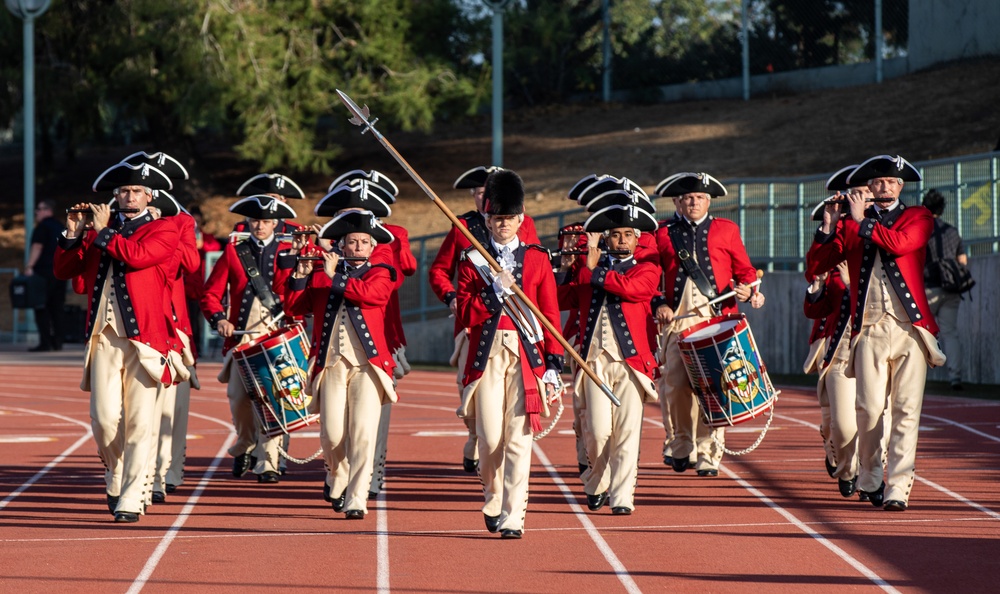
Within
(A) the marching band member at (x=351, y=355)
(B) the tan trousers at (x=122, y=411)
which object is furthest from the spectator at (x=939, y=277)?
(B) the tan trousers at (x=122, y=411)

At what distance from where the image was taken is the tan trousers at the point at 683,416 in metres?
10.9

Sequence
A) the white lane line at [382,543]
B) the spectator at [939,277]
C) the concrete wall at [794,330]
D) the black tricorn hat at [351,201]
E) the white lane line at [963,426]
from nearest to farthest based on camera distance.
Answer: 1. the white lane line at [382,543]
2. the black tricorn hat at [351,201]
3. the white lane line at [963,426]
4. the spectator at [939,277]
5. the concrete wall at [794,330]

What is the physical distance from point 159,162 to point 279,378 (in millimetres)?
1564

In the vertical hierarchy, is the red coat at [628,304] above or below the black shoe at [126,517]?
above

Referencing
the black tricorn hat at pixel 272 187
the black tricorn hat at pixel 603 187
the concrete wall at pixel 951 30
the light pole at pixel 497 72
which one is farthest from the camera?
the concrete wall at pixel 951 30

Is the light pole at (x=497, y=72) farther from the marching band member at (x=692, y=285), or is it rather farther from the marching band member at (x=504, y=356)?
the marching band member at (x=504, y=356)

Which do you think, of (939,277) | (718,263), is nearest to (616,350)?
(718,263)

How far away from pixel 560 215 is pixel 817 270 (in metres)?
13.8

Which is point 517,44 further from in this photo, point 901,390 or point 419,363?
point 901,390

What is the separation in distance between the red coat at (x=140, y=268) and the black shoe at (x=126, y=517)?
3.12 ft

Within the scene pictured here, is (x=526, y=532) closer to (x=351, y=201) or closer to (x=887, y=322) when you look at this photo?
(x=351, y=201)

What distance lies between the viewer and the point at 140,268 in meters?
9.20

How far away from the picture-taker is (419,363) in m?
24.0

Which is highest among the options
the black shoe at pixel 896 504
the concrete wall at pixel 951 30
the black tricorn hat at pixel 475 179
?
the concrete wall at pixel 951 30
